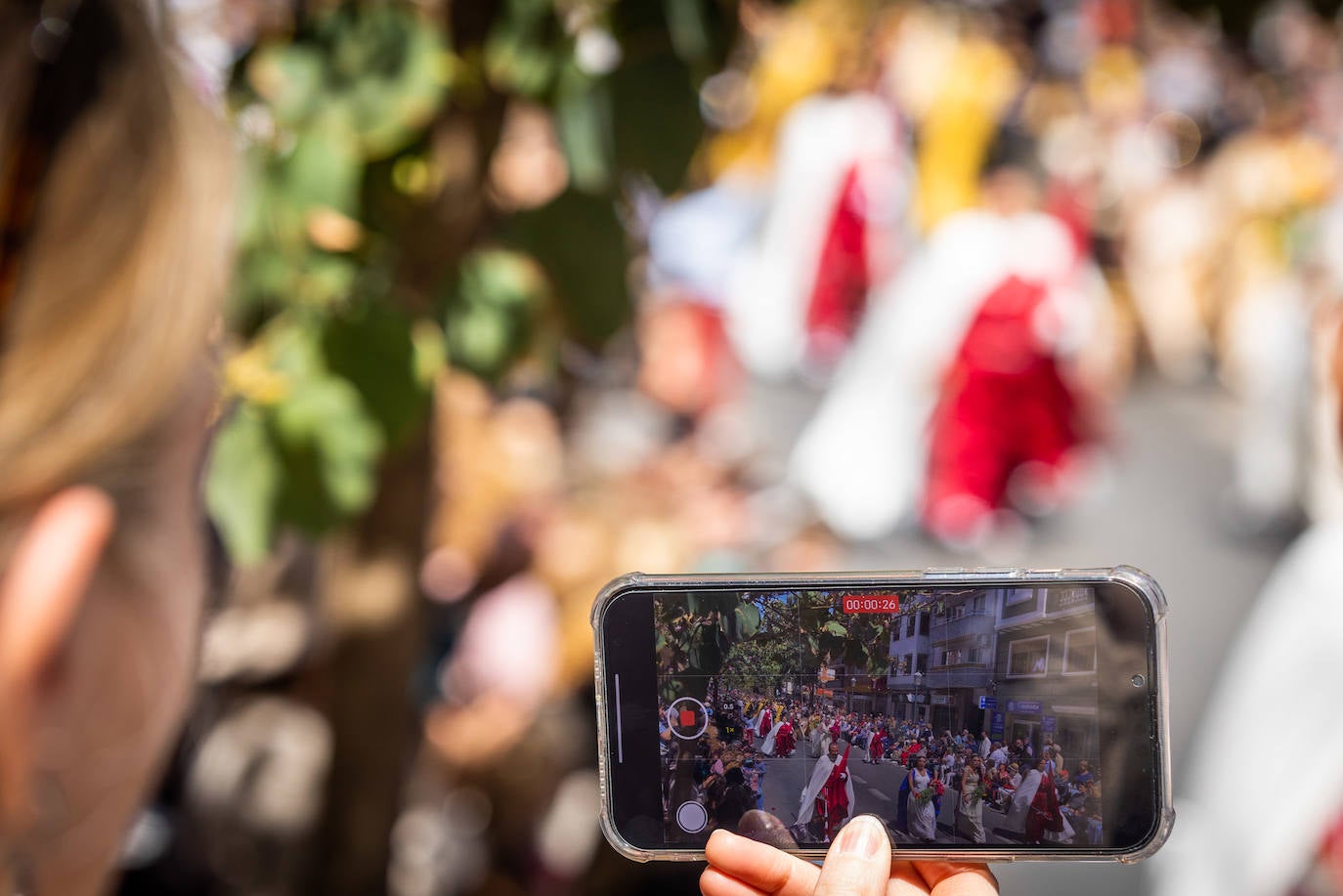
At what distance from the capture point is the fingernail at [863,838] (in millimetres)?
499

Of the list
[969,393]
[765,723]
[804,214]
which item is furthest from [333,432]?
[804,214]

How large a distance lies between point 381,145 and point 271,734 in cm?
81

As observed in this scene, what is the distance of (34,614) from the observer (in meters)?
0.46

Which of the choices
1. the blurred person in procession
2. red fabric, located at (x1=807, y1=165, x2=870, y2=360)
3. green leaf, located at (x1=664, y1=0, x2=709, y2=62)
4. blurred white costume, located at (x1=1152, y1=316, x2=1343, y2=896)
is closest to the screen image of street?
green leaf, located at (x1=664, y1=0, x2=709, y2=62)

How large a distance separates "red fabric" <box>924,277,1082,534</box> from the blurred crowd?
0.03 ft

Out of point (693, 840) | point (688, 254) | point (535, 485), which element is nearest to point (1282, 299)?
point (688, 254)

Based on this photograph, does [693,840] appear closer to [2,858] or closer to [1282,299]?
[2,858]

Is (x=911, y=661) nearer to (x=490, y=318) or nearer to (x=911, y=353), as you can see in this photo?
(x=490, y=318)

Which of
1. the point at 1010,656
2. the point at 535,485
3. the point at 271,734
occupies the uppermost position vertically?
the point at 535,485

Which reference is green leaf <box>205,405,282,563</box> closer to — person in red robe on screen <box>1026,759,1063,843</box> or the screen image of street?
the screen image of street

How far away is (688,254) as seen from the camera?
9.29 ft

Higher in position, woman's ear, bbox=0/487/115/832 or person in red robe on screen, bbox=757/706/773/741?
woman's ear, bbox=0/487/115/832

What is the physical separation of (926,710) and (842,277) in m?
3.51

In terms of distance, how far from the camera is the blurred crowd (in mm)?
1184
